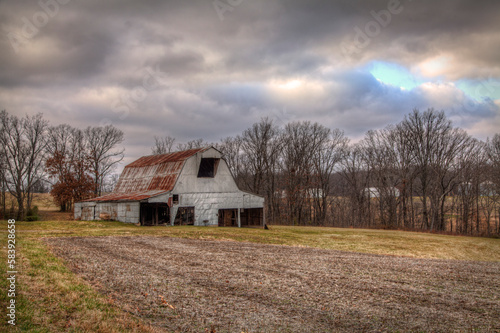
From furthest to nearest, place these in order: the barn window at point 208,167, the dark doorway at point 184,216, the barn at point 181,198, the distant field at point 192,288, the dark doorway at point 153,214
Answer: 1. the barn window at point 208,167
2. the dark doorway at point 184,216
3. the dark doorway at point 153,214
4. the barn at point 181,198
5. the distant field at point 192,288

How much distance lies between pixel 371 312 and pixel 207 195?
26.1 metres

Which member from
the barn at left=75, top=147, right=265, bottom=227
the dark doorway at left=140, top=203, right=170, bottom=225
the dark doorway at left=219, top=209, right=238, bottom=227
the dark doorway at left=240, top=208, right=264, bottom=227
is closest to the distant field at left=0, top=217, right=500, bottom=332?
the barn at left=75, top=147, right=265, bottom=227

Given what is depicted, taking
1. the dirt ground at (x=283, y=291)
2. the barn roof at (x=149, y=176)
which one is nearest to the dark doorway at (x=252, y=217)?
the barn roof at (x=149, y=176)

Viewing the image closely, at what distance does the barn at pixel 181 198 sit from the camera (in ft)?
100

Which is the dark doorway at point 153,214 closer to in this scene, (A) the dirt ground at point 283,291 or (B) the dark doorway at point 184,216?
(B) the dark doorway at point 184,216

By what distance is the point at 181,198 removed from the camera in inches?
1241

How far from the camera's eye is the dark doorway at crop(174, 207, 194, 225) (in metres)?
31.6

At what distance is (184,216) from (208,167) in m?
5.65

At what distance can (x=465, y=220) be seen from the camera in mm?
47812

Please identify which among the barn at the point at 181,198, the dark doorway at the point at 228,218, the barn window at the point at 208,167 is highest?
the barn window at the point at 208,167

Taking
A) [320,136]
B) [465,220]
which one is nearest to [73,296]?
[465,220]

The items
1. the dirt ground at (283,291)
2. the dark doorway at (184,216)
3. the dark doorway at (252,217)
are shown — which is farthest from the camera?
the dark doorway at (252,217)

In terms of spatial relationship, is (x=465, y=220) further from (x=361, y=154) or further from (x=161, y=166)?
(x=161, y=166)

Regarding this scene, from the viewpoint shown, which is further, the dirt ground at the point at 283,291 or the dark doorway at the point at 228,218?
the dark doorway at the point at 228,218
